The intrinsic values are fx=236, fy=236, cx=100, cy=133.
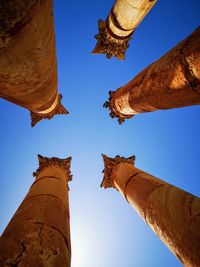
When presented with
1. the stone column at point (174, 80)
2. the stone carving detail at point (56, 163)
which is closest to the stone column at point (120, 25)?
the stone column at point (174, 80)

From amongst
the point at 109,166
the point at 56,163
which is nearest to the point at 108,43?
the point at 109,166

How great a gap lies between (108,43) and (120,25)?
4.36ft

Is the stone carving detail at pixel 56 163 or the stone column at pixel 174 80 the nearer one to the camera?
the stone column at pixel 174 80

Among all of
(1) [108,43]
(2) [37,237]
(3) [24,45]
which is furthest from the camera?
(1) [108,43]

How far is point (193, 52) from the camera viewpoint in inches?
180

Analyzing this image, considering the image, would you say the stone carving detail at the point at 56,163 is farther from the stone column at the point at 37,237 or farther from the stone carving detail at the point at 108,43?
the stone carving detail at the point at 108,43

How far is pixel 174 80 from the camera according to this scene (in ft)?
18.4

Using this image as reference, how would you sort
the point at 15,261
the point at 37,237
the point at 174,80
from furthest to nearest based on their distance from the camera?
1. the point at 174,80
2. the point at 37,237
3. the point at 15,261

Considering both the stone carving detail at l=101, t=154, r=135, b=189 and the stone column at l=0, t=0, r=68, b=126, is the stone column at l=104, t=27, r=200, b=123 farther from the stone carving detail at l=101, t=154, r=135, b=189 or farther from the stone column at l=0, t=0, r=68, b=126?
the stone carving detail at l=101, t=154, r=135, b=189

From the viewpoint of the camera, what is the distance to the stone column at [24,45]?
285 cm

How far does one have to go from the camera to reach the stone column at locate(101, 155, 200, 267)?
16.4ft

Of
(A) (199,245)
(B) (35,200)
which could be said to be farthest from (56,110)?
(A) (199,245)

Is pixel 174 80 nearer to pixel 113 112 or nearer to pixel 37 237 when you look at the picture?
pixel 37 237

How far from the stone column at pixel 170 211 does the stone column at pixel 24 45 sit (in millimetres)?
4470
